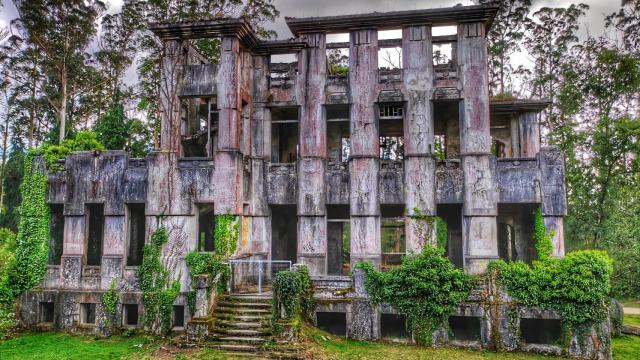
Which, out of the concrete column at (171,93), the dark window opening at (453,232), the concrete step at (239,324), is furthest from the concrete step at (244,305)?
the dark window opening at (453,232)

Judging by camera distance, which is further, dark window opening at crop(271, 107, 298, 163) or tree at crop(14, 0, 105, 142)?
tree at crop(14, 0, 105, 142)

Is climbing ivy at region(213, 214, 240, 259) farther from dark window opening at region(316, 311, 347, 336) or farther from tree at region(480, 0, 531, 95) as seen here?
tree at region(480, 0, 531, 95)

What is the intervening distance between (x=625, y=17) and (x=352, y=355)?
2613cm

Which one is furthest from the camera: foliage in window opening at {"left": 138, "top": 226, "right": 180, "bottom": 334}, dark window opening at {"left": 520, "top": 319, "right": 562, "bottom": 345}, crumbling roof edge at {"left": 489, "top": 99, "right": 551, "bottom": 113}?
crumbling roof edge at {"left": 489, "top": 99, "right": 551, "bottom": 113}

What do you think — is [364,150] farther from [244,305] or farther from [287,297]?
[244,305]

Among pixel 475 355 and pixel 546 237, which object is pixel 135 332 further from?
pixel 546 237

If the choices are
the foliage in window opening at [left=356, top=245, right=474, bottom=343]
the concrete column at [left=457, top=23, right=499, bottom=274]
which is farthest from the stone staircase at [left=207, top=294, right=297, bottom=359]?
the concrete column at [left=457, top=23, right=499, bottom=274]

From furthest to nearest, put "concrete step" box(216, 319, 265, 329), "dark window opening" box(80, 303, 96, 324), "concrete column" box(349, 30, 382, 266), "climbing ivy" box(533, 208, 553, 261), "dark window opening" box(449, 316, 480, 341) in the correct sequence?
"concrete column" box(349, 30, 382, 266) < "dark window opening" box(80, 303, 96, 324) < "climbing ivy" box(533, 208, 553, 261) < "dark window opening" box(449, 316, 480, 341) < "concrete step" box(216, 319, 265, 329)

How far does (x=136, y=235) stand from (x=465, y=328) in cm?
1384

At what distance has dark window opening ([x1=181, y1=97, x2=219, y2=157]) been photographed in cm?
1738

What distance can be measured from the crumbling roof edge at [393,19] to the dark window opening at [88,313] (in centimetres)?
1338

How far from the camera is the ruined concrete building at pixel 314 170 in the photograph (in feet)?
51.1

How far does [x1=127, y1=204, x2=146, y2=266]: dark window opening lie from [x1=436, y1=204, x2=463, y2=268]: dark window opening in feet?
42.2

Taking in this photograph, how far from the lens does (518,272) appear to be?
13812mm
